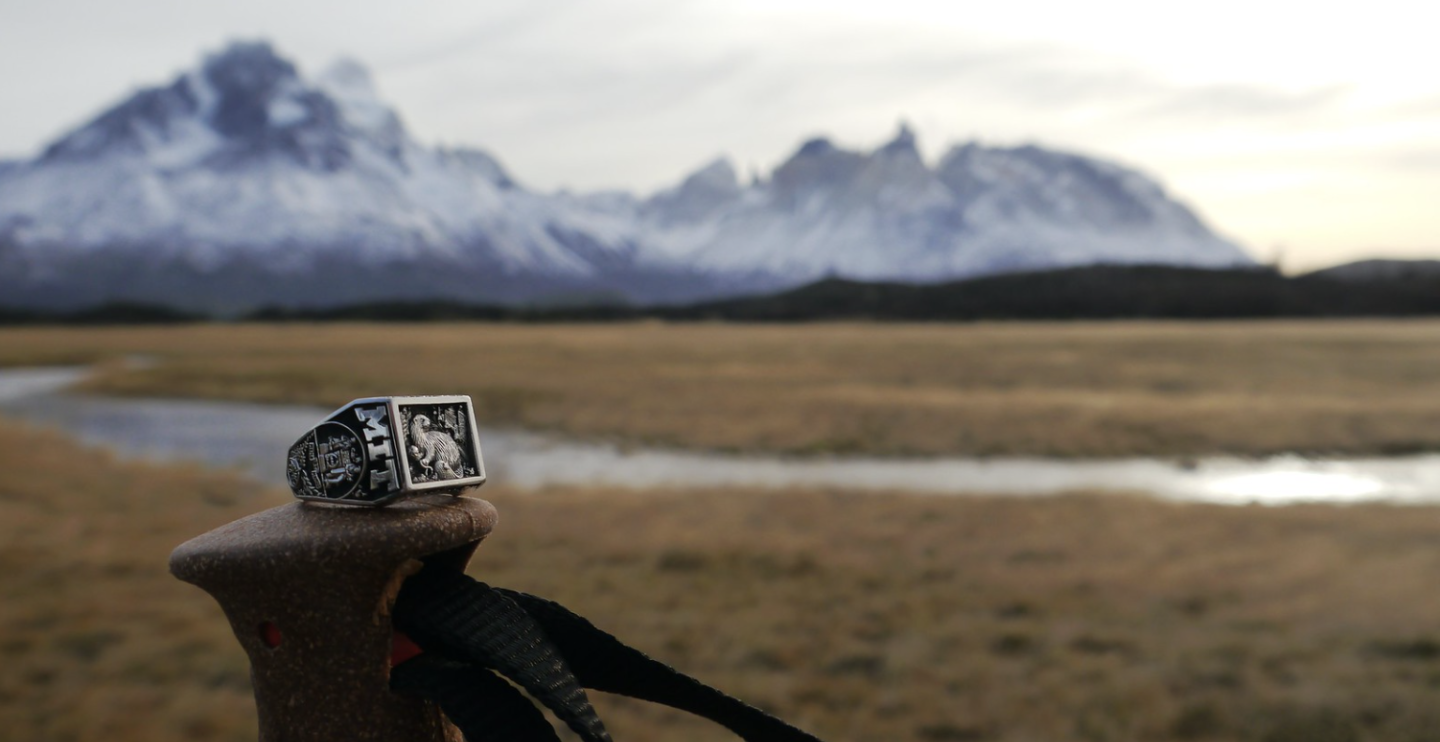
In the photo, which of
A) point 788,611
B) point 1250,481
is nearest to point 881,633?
point 788,611

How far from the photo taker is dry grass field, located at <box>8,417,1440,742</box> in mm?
7102

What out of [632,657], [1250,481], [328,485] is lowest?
[1250,481]

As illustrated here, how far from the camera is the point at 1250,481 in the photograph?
856 inches

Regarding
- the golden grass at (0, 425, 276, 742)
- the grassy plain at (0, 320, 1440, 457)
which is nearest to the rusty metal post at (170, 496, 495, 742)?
the golden grass at (0, 425, 276, 742)

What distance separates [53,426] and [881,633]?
96.6ft

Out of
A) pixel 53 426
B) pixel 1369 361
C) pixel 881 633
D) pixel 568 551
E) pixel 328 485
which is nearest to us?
pixel 328 485

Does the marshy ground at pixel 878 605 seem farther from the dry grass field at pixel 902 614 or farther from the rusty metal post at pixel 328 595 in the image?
the rusty metal post at pixel 328 595

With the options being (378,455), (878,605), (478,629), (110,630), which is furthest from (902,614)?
(378,455)

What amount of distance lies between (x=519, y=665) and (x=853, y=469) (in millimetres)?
21596

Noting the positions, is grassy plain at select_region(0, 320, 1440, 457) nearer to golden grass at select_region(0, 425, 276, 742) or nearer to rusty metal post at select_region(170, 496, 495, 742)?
golden grass at select_region(0, 425, 276, 742)

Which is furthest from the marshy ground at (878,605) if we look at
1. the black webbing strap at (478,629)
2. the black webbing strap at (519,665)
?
the black webbing strap at (478,629)

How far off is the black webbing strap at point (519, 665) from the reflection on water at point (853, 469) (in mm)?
17120

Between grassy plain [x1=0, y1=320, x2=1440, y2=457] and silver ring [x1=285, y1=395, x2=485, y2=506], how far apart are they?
24328mm

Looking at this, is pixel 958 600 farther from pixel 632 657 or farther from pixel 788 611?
pixel 632 657
